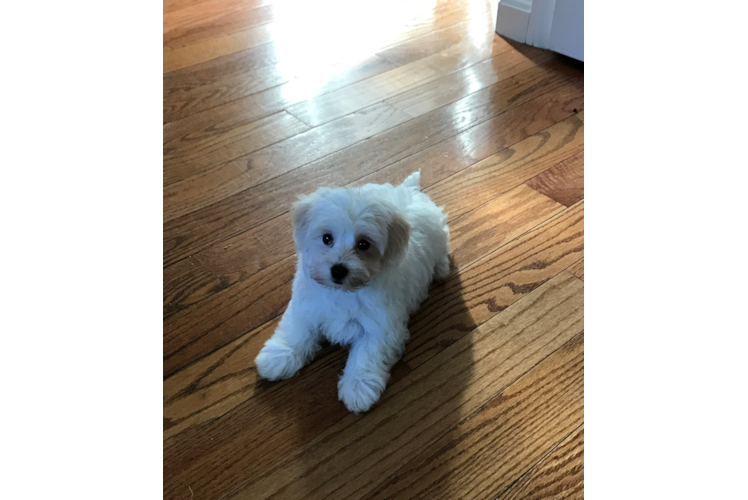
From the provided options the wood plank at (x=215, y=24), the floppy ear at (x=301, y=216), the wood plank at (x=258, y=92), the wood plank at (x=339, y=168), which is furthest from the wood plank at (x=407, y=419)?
the wood plank at (x=215, y=24)

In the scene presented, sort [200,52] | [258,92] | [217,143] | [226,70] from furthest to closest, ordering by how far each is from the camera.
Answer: [200,52] → [226,70] → [258,92] → [217,143]

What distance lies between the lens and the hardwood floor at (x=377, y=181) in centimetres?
126

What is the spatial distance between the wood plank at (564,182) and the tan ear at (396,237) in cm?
80

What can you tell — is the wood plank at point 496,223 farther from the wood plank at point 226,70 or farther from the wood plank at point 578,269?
the wood plank at point 226,70

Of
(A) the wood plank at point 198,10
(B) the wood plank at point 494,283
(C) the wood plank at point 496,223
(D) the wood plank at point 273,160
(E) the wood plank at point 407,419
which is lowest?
(E) the wood plank at point 407,419

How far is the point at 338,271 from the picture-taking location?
1232 mm

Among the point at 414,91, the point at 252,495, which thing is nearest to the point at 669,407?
the point at 252,495

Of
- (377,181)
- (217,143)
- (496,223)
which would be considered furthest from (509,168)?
(217,143)

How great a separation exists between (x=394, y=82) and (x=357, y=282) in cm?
140

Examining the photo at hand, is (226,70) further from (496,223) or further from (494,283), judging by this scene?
(494,283)

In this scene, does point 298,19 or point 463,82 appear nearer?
point 463,82

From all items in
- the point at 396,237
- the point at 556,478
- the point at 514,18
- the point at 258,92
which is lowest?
the point at 556,478

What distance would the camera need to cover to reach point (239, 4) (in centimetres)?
300

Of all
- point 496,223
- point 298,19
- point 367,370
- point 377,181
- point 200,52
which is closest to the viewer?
point 367,370
